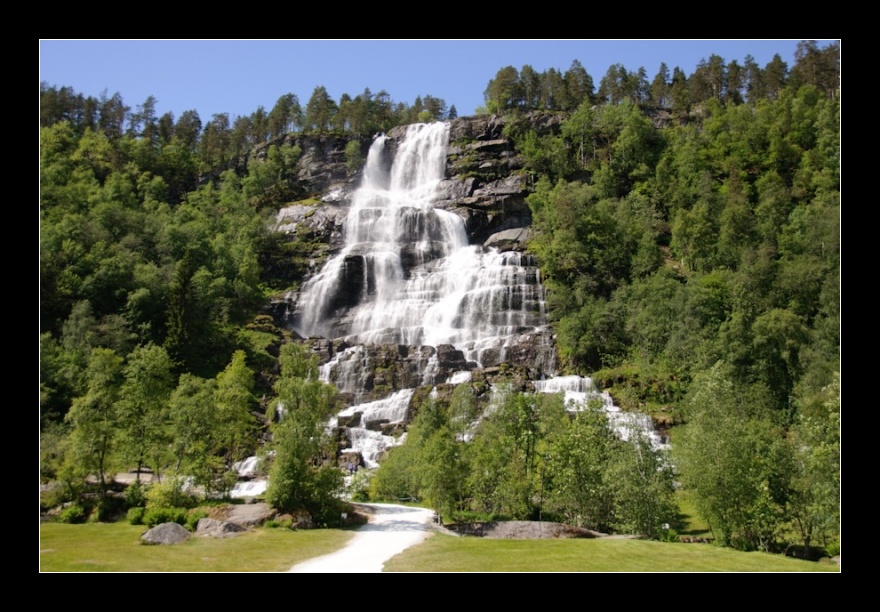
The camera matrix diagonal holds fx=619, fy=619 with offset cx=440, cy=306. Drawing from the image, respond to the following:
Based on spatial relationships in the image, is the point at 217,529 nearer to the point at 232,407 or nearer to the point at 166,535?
the point at 166,535

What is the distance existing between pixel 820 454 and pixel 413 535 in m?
13.0

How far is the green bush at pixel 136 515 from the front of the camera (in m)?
24.1

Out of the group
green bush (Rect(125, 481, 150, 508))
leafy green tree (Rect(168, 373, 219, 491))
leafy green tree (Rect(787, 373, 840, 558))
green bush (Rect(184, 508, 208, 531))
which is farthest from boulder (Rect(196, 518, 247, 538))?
leafy green tree (Rect(787, 373, 840, 558))

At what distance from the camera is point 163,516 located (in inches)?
920

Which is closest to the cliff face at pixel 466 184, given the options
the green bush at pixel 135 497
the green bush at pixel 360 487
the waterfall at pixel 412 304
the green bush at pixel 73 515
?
the waterfall at pixel 412 304

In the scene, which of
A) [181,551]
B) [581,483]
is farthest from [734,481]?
[181,551]

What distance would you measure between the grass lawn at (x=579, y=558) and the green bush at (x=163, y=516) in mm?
10075

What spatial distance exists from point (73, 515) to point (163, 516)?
4.80m

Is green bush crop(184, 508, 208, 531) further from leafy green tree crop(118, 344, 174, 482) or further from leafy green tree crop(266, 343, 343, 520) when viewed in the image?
leafy green tree crop(118, 344, 174, 482)
